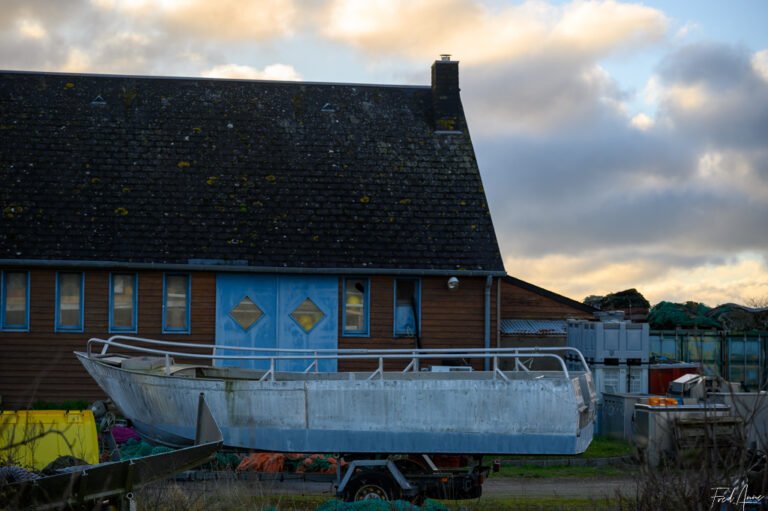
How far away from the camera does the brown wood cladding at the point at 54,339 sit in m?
24.8

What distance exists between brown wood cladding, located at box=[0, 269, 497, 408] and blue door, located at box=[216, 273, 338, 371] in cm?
27

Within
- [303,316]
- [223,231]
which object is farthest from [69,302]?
[303,316]

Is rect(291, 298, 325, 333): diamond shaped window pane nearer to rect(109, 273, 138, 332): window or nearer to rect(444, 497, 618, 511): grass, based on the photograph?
rect(109, 273, 138, 332): window

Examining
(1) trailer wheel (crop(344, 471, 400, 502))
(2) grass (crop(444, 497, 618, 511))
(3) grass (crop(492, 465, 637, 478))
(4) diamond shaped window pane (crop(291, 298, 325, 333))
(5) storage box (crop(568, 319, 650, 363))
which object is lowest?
(3) grass (crop(492, 465, 637, 478))

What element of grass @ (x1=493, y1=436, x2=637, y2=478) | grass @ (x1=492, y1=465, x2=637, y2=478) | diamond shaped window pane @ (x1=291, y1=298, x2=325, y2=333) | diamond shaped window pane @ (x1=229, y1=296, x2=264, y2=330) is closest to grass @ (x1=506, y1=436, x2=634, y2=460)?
grass @ (x1=493, y1=436, x2=637, y2=478)

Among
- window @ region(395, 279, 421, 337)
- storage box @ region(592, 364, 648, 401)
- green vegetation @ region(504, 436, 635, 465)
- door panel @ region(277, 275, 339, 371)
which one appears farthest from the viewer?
window @ region(395, 279, 421, 337)

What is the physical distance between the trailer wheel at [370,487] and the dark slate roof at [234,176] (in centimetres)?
1194

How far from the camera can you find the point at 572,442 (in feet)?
45.7

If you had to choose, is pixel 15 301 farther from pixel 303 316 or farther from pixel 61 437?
pixel 61 437

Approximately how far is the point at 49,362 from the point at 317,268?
6576mm

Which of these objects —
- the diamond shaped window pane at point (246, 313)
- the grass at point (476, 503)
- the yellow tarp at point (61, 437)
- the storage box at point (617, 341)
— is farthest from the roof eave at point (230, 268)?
the yellow tarp at point (61, 437)

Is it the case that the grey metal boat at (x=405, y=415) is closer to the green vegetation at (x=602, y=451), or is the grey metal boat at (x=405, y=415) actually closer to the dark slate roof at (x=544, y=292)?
the green vegetation at (x=602, y=451)

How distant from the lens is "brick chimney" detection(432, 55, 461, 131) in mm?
29253

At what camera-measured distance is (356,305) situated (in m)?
25.8
